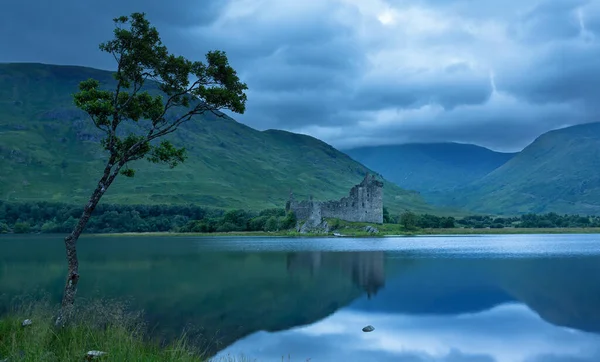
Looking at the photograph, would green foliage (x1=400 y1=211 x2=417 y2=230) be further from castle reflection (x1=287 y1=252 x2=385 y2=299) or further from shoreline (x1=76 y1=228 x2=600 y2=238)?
castle reflection (x1=287 y1=252 x2=385 y2=299)

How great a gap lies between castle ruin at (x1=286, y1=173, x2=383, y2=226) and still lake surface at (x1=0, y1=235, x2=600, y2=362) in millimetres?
62478

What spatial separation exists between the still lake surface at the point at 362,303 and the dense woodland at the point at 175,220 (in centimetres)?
6950

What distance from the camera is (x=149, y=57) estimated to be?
1905cm

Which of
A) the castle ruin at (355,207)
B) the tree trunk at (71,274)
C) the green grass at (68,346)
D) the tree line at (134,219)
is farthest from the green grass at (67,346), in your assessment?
the tree line at (134,219)

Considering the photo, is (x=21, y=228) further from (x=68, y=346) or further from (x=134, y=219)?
(x=68, y=346)

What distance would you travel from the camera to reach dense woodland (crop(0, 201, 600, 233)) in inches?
4825

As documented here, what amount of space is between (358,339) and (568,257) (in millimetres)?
37461

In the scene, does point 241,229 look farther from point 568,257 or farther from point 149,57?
point 149,57

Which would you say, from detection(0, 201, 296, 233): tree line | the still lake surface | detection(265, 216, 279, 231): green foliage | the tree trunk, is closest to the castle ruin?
detection(0, 201, 296, 233): tree line

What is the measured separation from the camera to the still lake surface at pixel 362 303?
17703 mm

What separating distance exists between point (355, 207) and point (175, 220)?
61.6 metres

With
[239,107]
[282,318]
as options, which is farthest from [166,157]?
[282,318]

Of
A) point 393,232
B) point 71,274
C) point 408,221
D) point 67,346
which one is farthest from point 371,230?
point 67,346

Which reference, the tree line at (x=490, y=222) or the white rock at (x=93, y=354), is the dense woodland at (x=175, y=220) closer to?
the tree line at (x=490, y=222)
